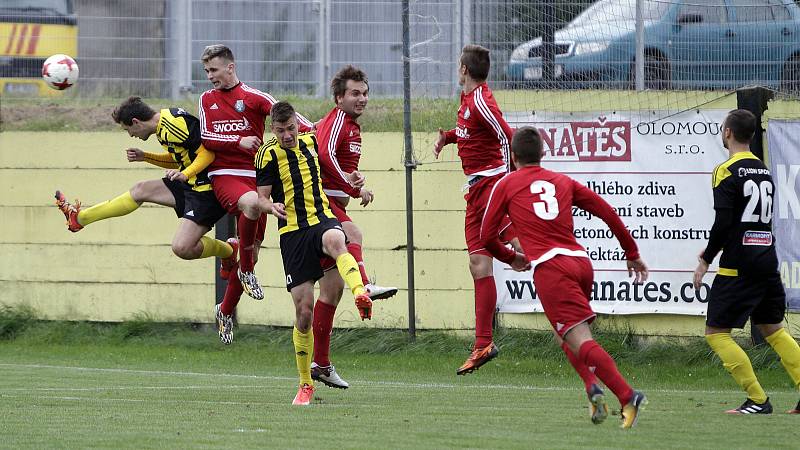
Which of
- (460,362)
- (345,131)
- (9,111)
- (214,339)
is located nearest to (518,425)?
(345,131)

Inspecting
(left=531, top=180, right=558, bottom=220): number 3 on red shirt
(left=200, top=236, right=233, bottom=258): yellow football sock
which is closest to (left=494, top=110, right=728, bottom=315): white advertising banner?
(left=200, top=236, right=233, bottom=258): yellow football sock

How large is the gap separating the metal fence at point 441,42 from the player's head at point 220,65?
3.70m

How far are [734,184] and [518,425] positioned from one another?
2.65 metres

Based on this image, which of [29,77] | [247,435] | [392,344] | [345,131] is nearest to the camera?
[247,435]

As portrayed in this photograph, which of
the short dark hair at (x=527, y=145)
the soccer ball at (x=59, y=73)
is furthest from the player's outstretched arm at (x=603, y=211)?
the soccer ball at (x=59, y=73)

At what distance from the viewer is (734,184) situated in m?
9.46

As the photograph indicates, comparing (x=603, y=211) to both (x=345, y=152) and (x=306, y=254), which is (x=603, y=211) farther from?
(x=345, y=152)

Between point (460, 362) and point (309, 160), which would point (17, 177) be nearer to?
point (460, 362)

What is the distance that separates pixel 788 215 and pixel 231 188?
6.06 metres

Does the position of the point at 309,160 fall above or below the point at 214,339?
above

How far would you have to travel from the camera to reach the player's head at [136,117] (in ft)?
38.4

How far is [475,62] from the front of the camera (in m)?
10.6

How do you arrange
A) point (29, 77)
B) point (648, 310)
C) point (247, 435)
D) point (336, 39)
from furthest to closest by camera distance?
1. point (29, 77)
2. point (336, 39)
3. point (648, 310)
4. point (247, 435)

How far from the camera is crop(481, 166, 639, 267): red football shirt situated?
8062mm
